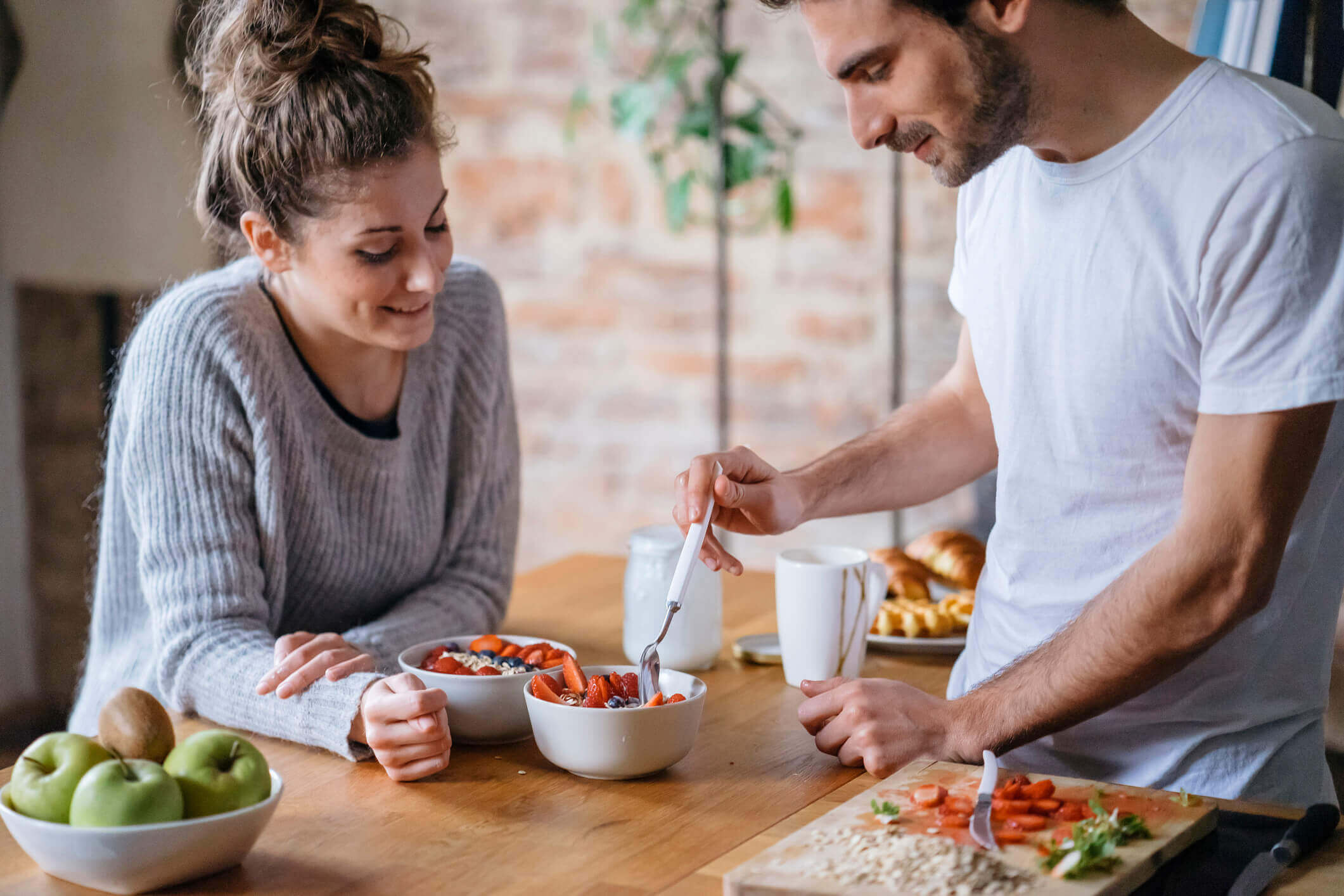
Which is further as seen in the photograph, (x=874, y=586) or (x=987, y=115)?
(x=874, y=586)

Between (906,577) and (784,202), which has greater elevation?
(784,202)

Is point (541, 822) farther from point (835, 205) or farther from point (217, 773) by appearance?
point (835, 205)

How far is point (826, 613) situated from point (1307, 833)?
0.52 meters

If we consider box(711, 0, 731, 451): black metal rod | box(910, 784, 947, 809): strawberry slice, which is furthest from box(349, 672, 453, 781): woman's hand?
box(711, 0, 731, 451): black metal rod

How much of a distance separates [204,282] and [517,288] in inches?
70.7

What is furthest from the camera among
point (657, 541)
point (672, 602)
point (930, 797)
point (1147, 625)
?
point (657, 541)

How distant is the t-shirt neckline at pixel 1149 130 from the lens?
3.64 ft

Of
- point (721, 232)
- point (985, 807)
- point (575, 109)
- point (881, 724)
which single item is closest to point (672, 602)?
point (881, 724)

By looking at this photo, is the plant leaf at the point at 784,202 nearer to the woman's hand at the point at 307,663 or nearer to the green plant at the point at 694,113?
the green plant at the point at 694,113

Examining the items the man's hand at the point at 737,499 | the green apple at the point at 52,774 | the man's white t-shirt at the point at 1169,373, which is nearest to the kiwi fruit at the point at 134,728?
the green apple at the point at 52,774

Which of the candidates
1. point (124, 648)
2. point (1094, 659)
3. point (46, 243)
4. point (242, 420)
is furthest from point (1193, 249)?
point (46, 243)

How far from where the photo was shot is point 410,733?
3.66 feet

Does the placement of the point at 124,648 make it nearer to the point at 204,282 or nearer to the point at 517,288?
the point at 204,282

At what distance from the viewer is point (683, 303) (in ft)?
10.2
